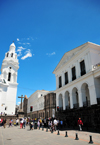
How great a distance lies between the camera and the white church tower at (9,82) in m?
37.8

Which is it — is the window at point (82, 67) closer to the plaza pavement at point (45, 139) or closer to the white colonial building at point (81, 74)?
the white colonial building at point (81, 74)

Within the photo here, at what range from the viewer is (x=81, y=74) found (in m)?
18.8

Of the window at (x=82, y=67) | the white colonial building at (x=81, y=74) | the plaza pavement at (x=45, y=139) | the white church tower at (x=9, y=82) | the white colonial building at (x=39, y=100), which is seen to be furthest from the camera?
the white colonial building at (x=39, y=100)

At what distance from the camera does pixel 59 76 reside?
2541 cm

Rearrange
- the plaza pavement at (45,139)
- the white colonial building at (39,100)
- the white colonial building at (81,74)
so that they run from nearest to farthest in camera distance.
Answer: the plaza pavement at (45,139), the white colonial building at (81,74), the white colonial building at (39,100)

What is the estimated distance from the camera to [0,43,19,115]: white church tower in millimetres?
37750

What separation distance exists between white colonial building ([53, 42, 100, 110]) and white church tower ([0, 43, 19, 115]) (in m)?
20.3

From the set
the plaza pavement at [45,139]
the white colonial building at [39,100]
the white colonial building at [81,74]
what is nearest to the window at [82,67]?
the white colonial building at [81,74]

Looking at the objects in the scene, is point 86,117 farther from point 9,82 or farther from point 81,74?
point 9,82

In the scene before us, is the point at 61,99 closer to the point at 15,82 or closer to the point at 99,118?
the point at 99,118

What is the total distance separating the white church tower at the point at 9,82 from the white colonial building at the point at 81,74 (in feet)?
66.5

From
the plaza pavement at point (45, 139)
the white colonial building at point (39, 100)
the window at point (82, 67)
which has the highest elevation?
the window at point (82, 67)

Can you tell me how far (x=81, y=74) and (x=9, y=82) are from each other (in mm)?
28497

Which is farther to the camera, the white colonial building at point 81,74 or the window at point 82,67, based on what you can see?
the window at point 82,67
